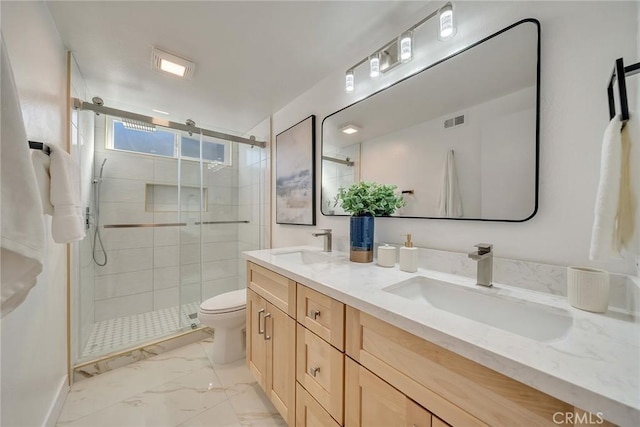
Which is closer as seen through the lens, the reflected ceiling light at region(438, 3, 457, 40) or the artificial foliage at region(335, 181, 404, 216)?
the reflected ceiling light at region(438, 3, 457, 40)

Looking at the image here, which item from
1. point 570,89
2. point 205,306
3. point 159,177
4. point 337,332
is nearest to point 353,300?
point 337,332

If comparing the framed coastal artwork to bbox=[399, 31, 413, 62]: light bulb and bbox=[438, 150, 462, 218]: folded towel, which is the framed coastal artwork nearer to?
bbox=[399, 31, 413, 62]: light bulb

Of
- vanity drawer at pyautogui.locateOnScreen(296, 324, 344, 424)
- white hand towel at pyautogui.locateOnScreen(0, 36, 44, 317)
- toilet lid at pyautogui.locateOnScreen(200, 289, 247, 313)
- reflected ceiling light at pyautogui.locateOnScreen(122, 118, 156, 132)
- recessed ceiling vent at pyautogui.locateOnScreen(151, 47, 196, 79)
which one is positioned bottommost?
toilet lid at pyautogui.locateOnScreen(200, 289, 247, 313)

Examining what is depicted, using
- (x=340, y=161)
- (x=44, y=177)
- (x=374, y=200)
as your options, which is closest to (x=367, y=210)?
(x=374, y=200)

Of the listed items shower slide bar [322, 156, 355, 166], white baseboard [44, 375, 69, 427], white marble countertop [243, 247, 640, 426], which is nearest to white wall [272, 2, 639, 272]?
white marble countertop [243, 247, 640, 426]

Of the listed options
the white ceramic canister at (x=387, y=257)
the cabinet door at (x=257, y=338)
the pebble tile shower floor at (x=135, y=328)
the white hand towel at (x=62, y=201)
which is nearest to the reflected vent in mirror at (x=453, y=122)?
the white ceramic canister at (x=387, y=257)

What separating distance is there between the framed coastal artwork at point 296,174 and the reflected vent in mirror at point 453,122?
0.98m

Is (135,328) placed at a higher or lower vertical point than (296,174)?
lower

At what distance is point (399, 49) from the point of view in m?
1.18

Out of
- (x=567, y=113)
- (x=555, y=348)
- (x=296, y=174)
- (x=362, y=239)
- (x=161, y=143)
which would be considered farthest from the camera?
(x=161, y=143)

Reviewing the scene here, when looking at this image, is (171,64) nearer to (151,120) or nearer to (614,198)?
(151,120)

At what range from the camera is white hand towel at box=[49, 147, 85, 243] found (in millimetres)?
817

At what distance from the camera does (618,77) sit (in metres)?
0.59

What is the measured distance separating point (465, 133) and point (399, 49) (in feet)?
1.82
